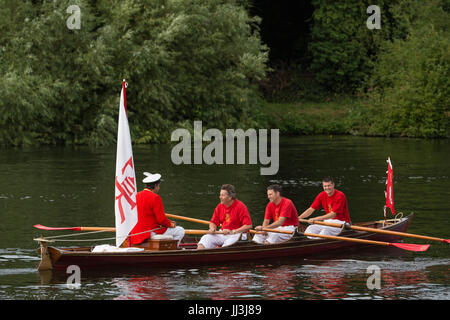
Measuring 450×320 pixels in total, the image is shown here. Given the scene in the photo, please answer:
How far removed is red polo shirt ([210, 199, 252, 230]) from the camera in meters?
17.8

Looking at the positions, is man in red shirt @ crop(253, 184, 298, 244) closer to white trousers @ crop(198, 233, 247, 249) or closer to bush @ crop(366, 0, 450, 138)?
white trousers @ crop(198, 233, 247, 249)

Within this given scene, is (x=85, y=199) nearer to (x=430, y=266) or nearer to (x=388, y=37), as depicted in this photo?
(x=430, y=266)

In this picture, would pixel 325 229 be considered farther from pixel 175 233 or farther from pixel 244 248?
pixel 175 233

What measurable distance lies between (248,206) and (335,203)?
22.0 feet

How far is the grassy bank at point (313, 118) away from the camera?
60094mm

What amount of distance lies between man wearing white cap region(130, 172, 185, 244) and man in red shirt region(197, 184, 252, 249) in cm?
85

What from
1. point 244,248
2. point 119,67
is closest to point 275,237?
point 244,248

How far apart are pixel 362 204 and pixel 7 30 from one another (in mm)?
29354

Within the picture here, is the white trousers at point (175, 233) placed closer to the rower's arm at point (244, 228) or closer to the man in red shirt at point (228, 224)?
the man in red shirt at point (228, 224)

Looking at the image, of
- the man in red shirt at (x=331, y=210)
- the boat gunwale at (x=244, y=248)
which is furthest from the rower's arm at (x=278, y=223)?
the man in red shirt at (x=331, y=210)

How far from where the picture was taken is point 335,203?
19406 millimetres

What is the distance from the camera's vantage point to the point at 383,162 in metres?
38.4

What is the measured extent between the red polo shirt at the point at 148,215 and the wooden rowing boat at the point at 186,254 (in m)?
0.40

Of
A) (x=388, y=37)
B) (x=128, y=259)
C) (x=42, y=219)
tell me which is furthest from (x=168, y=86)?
(x=128, y=259)
